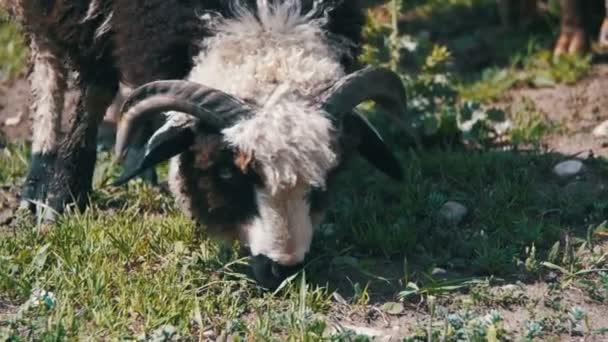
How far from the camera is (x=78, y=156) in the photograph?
19.8ft

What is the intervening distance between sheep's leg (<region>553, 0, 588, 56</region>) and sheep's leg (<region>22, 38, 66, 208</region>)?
3696 mm

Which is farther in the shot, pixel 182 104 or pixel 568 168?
pixel 568 168

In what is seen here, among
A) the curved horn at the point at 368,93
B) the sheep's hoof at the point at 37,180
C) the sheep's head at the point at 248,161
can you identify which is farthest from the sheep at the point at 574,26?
the sheep's hoof at the point at 37,180

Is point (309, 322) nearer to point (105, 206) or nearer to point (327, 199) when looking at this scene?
point (327, 199)

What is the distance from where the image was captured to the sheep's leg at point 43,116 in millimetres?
6121

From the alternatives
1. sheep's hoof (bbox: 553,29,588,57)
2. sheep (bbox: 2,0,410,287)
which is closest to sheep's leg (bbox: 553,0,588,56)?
sheep's hoof (bbox: 553,29,588,57)

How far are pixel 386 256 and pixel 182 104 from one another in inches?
50.9

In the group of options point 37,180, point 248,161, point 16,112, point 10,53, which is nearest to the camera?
point 248,161

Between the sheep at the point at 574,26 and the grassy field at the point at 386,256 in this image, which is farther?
the sheep at the point at 574,26

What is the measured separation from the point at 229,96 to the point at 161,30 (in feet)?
2.36

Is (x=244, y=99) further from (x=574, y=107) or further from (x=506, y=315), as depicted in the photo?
(x=574, y=107)

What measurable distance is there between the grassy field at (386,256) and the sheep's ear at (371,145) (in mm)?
301

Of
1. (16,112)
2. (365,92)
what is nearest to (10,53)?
(16,112)

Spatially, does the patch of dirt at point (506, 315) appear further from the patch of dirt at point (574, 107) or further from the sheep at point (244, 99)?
the patch of dirt at point (574, 107)
